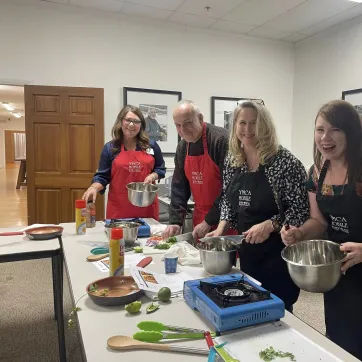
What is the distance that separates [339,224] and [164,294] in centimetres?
72

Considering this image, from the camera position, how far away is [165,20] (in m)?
4.27

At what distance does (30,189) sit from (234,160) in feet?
9.87

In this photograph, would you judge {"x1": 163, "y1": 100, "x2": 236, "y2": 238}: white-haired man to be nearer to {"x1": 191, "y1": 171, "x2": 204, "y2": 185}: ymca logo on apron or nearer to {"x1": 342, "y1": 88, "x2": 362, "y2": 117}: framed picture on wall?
{"x1": 191, "y1": 171, "x2": 204, "y2": 185}: ymca logo on apron

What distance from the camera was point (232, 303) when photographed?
0.97 m

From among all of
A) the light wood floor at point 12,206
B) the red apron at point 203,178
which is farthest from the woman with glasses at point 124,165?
the light wood floor at point 12,206

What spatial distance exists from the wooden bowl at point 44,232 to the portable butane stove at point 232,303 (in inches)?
45.5

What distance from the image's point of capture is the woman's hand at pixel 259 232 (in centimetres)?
141

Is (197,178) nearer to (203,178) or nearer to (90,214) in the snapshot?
(203,178)

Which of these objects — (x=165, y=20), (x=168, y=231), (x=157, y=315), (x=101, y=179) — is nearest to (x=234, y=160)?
(x=168, y=231)

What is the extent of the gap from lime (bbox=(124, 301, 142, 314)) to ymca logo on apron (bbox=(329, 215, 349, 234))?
0.81m

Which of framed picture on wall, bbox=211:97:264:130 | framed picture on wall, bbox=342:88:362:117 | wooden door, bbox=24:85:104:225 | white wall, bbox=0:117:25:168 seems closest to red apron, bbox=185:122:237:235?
wooden door, bbox=24:85:104:225

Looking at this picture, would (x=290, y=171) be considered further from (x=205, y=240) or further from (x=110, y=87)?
(x=110, y=87)

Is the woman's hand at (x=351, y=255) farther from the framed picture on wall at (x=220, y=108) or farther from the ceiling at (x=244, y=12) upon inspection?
the framed picture on wall at (x=220, y=108)

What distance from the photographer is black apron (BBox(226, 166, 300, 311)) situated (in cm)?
154
